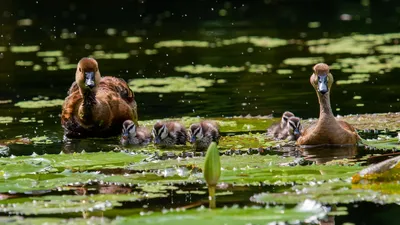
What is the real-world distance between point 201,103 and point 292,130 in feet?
14.0

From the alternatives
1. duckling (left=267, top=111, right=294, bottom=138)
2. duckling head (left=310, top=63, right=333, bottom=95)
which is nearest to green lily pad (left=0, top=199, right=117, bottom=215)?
duckling head (left=310, top=63, right=333, bottom=95)

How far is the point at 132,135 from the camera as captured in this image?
13219 mm

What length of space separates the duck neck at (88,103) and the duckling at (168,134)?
119cm

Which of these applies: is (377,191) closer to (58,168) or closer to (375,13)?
(58,168)

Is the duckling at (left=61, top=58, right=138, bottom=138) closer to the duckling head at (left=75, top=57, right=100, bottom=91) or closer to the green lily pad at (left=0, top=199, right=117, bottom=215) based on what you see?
the duckling head at (left=75, top=57, right=100, bottom=91)

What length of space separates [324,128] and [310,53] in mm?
10631

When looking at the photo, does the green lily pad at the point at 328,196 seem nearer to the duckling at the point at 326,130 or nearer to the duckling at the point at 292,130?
the duckling at the point at 326,130

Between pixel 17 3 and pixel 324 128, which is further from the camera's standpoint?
pixel 17 3

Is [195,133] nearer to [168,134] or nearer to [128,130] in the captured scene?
[168,134]

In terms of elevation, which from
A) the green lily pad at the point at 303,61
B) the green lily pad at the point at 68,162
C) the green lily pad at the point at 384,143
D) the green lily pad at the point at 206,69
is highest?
the green lily pad at the point at 303,61

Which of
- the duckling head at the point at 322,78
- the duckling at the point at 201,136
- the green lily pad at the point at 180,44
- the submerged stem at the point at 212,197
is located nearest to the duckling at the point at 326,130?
the duckling head at the point at 322,78

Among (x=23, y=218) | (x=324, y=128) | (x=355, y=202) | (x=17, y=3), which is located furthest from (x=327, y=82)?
(x=17, y=3)

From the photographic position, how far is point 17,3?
1458 inches

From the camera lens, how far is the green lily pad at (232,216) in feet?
25.3
